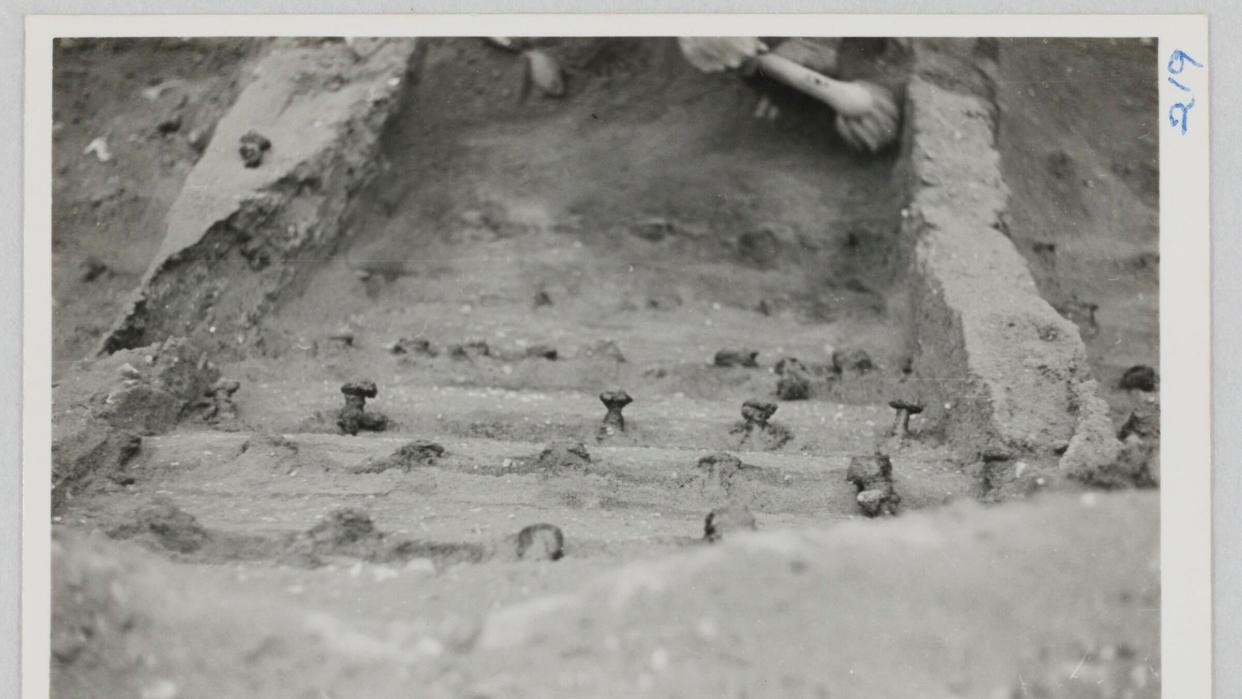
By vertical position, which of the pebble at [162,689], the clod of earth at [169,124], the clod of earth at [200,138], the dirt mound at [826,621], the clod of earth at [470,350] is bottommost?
the pebble at [162,689]

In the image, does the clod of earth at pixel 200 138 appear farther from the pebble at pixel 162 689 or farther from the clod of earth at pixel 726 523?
the clod of earth at pixel 726 523

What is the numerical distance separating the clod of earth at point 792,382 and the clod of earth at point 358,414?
1.94 m

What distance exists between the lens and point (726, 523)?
14.3 feet

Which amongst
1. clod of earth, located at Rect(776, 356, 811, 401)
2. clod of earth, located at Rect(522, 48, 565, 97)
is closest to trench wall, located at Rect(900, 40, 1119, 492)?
clod of earth, located at Rect(776, 356, 811, 401)

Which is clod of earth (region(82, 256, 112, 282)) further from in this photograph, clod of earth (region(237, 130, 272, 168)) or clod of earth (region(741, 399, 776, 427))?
clod of earth (region(741, 399, 776, 427))

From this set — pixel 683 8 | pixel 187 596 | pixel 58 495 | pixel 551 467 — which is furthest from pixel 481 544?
pixel 683 8

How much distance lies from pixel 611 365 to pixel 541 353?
38 centimetres

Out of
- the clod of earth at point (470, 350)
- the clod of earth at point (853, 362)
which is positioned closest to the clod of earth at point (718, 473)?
the clod of earth at point (853, 362)

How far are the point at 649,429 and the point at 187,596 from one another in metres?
2.26

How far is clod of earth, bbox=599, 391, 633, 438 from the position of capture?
532 centimetres

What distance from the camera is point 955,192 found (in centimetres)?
598

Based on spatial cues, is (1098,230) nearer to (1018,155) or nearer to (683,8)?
(1018,155)

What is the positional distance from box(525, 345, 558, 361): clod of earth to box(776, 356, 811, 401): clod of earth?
1179mm

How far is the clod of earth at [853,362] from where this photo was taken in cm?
599
